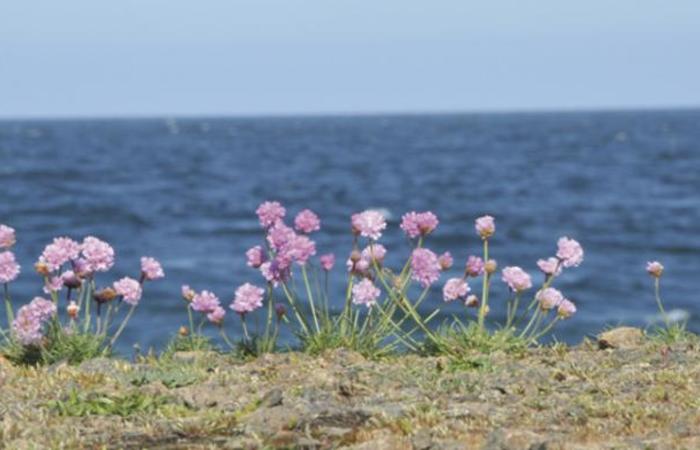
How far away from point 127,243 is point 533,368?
3382 centimetres

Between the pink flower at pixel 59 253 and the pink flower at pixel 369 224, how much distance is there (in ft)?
5.47

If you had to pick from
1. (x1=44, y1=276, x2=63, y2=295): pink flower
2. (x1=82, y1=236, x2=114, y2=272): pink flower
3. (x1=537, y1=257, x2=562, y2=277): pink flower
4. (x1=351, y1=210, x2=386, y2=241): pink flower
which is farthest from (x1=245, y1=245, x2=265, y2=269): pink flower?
(x1=537, y1=257, x2=562, y2=277): pink flower

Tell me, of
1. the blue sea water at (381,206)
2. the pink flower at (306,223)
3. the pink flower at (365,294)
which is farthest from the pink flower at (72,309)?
the blue sea water at (381,206)

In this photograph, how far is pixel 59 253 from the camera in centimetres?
884

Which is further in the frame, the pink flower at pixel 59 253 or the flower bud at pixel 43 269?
the pink flower at pixel 59 253

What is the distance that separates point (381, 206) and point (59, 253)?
148 feet

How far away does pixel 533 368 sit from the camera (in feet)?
26.4

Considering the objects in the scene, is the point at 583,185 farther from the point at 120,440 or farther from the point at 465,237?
the point at 120,440

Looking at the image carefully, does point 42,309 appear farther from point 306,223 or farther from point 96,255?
point 306,223

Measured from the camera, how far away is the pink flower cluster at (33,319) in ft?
28.5

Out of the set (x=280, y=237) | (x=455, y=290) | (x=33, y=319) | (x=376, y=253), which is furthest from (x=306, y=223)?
(x=33, y=319)

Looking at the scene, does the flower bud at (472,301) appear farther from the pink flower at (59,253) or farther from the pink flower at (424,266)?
the pink flower at (59,253)

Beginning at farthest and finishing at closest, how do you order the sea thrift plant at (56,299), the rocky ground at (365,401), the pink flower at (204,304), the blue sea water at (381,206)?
the blue sea water at (381,206)
the pink flower at (204,304)
the sea thrift plant at (56,299)
the rocky ground at (365,401)

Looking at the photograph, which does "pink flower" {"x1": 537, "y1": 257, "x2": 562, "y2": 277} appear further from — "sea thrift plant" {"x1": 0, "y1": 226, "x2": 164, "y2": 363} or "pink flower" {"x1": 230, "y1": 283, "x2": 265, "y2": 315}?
"sea thrift plant" {"x1": 0, "y1": 226, "x2": 164, "y2": 363}
